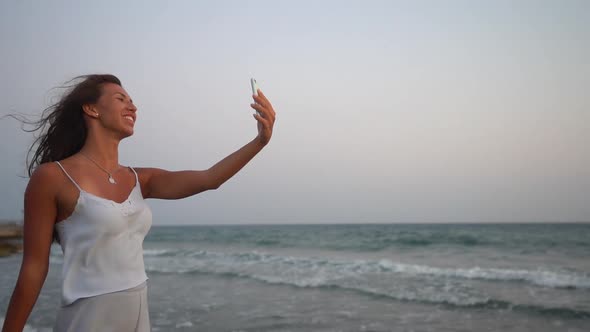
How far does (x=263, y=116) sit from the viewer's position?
185cm

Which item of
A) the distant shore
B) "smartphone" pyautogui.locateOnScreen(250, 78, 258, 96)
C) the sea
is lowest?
the sea

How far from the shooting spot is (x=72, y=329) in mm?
1658

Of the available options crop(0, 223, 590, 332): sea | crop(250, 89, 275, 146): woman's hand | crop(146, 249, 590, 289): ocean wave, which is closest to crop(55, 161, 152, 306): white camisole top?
crop(250, 89, 275, 146): woman's hand

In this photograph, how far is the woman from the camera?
1655 millimetres

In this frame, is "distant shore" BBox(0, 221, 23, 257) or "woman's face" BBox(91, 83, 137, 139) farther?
"distant shore" BBox(0, 221, 23, 257)

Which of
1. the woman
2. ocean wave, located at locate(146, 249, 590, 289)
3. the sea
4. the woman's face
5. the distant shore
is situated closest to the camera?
the woman

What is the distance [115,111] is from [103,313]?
26.6 inches

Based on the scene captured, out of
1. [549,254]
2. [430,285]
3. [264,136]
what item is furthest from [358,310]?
[549,254]

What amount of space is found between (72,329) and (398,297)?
9812 millimetres

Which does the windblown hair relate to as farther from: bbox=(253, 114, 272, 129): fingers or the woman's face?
bbox=(253, 114, 272, 129): fingers

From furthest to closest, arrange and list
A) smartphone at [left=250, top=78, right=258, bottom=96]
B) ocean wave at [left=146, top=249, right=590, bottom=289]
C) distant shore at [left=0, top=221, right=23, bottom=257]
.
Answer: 1. distant shore at [left=0, top=221, right=23, bottom=257]
2. ocean wave at [left=146, top=249, right=590, bottom=289]
3. smartphone at [left=250, top=78, right=258, bottom=96]

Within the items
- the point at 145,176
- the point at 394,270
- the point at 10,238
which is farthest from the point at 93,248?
the point at 10,238

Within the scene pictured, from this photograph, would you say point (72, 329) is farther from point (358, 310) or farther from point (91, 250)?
point (358, 310)

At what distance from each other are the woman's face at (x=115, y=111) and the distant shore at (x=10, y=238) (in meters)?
15.4
